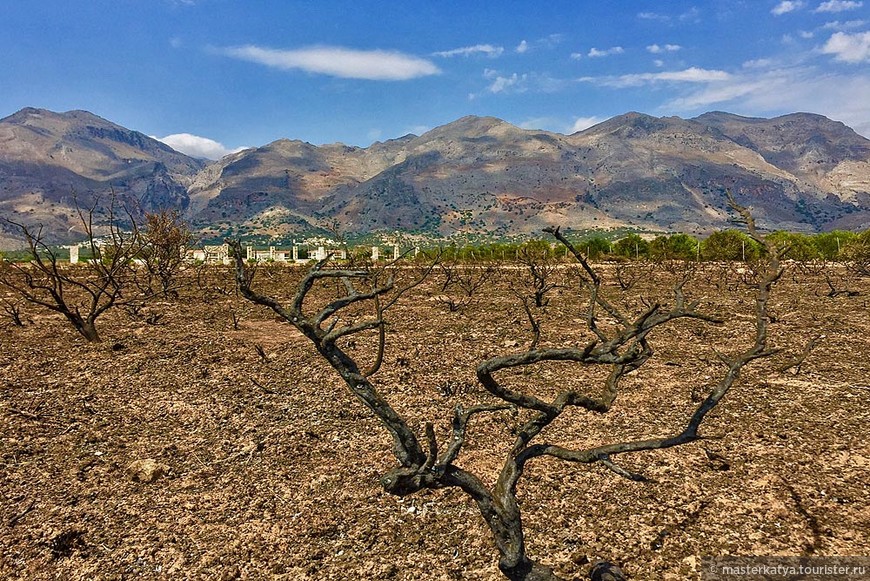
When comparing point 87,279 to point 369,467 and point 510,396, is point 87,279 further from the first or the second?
point 510,396

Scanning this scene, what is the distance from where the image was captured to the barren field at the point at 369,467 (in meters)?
6.40

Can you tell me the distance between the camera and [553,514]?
7098 millimetres

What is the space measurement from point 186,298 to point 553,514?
26155mm

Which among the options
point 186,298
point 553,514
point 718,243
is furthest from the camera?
point 718,243

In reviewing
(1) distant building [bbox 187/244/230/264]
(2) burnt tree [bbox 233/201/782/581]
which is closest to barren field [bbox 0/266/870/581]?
(2) burnt tree [bbox 233/201/782/581]

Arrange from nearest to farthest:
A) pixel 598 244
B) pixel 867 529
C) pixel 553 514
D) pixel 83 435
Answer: pixel 867 529, pixel 553 514, pixel 83 435, pixel 598 244

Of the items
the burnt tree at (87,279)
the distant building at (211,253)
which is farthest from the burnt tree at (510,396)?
the distant building at (211,253)

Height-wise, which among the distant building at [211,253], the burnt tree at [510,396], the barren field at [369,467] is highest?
the distant building at [211,253]

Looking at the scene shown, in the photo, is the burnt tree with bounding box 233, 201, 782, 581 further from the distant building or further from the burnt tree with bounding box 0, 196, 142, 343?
the distant building

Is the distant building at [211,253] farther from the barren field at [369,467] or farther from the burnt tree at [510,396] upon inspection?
the burnt tree at [510,396]

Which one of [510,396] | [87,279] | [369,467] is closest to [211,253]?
[87,279]

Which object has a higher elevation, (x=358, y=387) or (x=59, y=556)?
(x=358, y=387)

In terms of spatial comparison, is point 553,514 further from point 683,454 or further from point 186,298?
point 186,298

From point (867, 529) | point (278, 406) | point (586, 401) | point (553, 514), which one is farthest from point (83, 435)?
point (867, 529)
